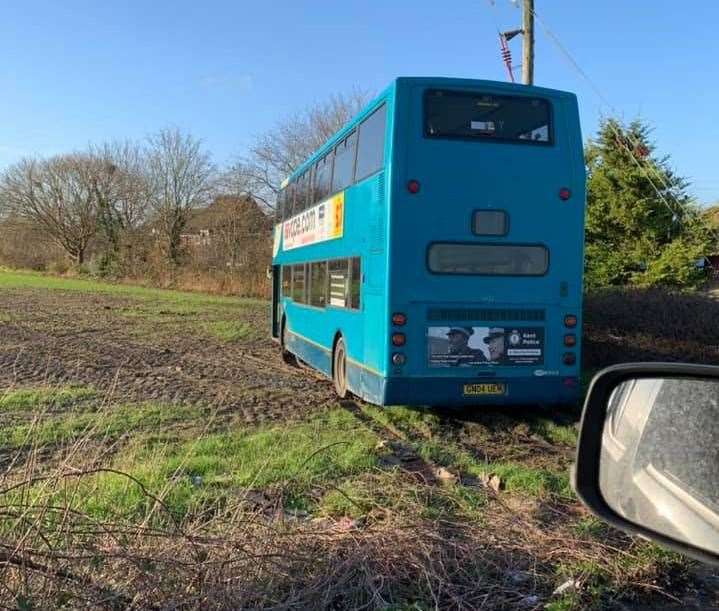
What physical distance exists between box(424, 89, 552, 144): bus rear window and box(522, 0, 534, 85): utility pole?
7846mm

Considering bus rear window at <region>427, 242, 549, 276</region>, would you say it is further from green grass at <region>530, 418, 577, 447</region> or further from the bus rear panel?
green grass at <region>530, 418, 577, 447</region>

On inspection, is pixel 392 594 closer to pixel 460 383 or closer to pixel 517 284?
pixel 460 383

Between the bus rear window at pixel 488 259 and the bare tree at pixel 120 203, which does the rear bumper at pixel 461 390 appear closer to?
the bus rear window at pixel 488 259

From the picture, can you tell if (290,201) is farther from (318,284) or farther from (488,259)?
(488,259)

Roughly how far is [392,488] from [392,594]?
173 cm

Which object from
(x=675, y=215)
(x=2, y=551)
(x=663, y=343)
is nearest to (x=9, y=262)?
(x=675, y=215)

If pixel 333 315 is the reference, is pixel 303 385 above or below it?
below

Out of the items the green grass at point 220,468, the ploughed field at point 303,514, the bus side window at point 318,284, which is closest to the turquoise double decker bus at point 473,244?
the ploughed field at point 303,514

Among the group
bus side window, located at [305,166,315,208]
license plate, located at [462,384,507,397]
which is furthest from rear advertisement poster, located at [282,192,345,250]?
license plate, located at [462,384,507,397]

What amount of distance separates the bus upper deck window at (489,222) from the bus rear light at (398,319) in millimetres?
1397

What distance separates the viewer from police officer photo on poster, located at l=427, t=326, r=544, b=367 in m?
8.70

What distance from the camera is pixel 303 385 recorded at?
1236 centimetres

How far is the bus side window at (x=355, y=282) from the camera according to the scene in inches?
384

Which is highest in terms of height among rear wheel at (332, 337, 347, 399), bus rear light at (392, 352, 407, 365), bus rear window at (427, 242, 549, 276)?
bus rear window at (427, 242, 549, 276)
